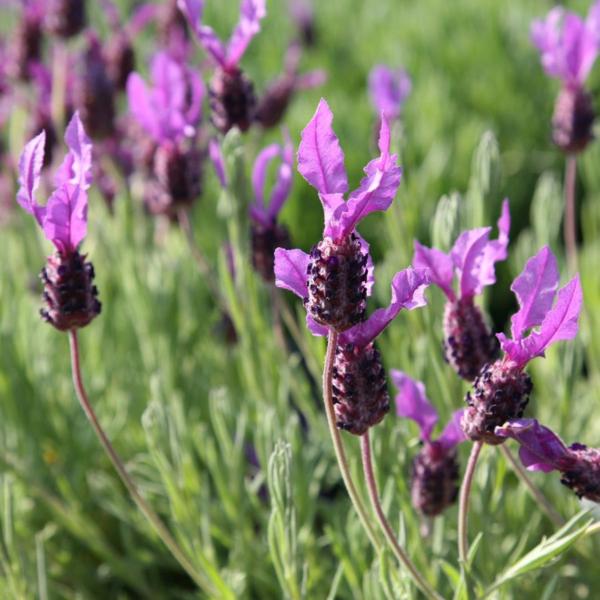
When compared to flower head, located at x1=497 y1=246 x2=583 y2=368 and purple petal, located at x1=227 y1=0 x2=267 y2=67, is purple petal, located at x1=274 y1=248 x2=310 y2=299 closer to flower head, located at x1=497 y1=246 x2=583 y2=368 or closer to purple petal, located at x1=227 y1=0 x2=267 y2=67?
flower head, located at x1=497 y1=246 x2=583 y2=368

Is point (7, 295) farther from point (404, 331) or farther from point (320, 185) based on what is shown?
point (320, 185)

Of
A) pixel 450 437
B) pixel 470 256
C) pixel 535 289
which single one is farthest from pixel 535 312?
pixel 450 437

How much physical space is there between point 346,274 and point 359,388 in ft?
0.40

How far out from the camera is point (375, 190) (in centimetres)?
62

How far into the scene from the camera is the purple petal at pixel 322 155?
62 centimetres

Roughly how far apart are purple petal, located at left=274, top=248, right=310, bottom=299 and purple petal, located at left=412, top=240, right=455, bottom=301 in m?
0.19

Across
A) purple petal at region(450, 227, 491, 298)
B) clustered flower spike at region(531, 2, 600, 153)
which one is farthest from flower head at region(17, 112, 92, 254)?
clustered flower spike at region(531, 2, 600, 153)

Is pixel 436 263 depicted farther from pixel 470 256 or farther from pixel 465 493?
pixel 465 493

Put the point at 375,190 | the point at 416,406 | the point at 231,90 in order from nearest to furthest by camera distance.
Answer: the point at 375,190
the point at 416,406
the point at 231,90

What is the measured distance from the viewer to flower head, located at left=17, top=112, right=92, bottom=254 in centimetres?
74

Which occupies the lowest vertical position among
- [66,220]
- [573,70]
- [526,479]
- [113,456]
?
[526,479]

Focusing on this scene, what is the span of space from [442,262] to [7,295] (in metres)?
0.84

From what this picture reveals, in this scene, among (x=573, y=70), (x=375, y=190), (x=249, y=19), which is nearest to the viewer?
(x=375, y=190)

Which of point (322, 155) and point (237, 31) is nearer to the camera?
point (322, 155)
